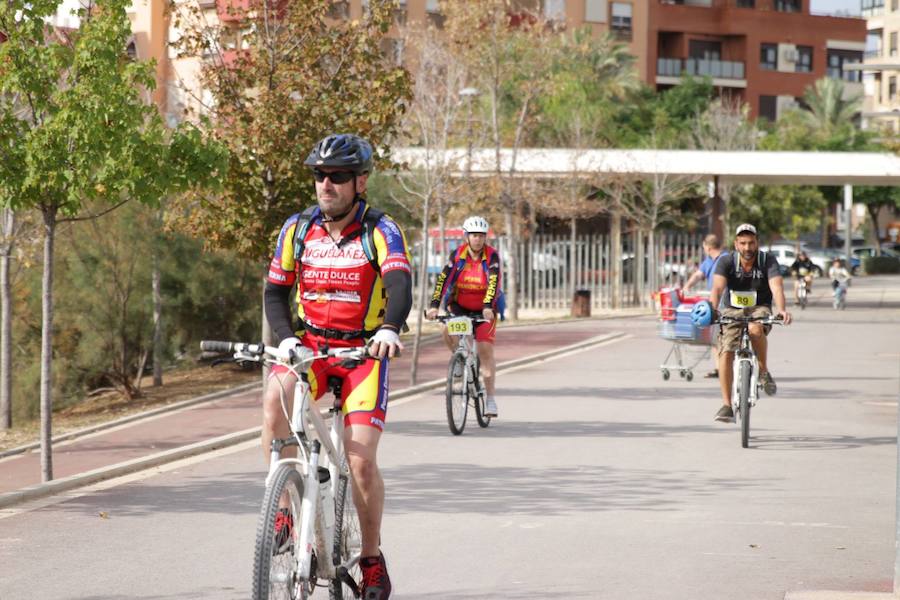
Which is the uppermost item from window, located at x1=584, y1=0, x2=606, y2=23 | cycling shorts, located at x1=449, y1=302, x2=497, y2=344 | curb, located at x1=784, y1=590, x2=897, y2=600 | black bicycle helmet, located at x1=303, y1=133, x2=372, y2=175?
window, located at x1=584, y1=0, x2=606, y2=23

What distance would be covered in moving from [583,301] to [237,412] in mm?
21752

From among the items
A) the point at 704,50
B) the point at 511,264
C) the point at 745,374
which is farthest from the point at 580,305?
the point at 704,50

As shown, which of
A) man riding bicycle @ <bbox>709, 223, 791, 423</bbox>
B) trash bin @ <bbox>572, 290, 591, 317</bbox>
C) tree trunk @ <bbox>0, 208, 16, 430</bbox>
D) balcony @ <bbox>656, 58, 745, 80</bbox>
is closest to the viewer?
man riding bicycle @ <bbox>709, 223, 791, 423</bbox>

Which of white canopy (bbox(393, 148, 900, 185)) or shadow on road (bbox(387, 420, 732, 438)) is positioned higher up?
white canopy (bbox(393, 148, 900, 185))

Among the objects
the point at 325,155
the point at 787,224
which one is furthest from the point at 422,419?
the point at 787,224

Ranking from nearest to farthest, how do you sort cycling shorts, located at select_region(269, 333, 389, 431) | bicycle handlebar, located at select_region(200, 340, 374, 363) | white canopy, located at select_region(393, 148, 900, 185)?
bicycle handlebar, located at select_region(200, 340, 374, 363)
cycling shorts, located at select_region(269, 333, 389, 431)
white canopy, located at select_region(393, 148, 900, 185)

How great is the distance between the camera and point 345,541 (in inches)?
251

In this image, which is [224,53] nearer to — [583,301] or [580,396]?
[580,396]

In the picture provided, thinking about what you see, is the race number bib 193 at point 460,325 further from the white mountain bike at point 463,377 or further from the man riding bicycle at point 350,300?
the man riding bicycle at point 350,300

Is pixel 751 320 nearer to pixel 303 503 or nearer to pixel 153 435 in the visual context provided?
pixel 153 435

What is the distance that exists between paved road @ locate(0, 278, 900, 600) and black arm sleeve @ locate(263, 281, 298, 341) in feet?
5.03

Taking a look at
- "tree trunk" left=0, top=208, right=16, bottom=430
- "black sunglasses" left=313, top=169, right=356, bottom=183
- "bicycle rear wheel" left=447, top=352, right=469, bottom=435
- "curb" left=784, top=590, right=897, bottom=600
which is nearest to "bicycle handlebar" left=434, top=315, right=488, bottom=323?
"bicycle rear wheel" left=447, top=352, right=469, bottom=435

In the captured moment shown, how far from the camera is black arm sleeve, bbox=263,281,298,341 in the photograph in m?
6.23

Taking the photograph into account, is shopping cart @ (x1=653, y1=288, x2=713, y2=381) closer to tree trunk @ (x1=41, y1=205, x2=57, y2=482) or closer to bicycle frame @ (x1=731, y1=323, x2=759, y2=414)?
bicycle frame @ (x1=731, y1=323, x2=759, y2=414)
